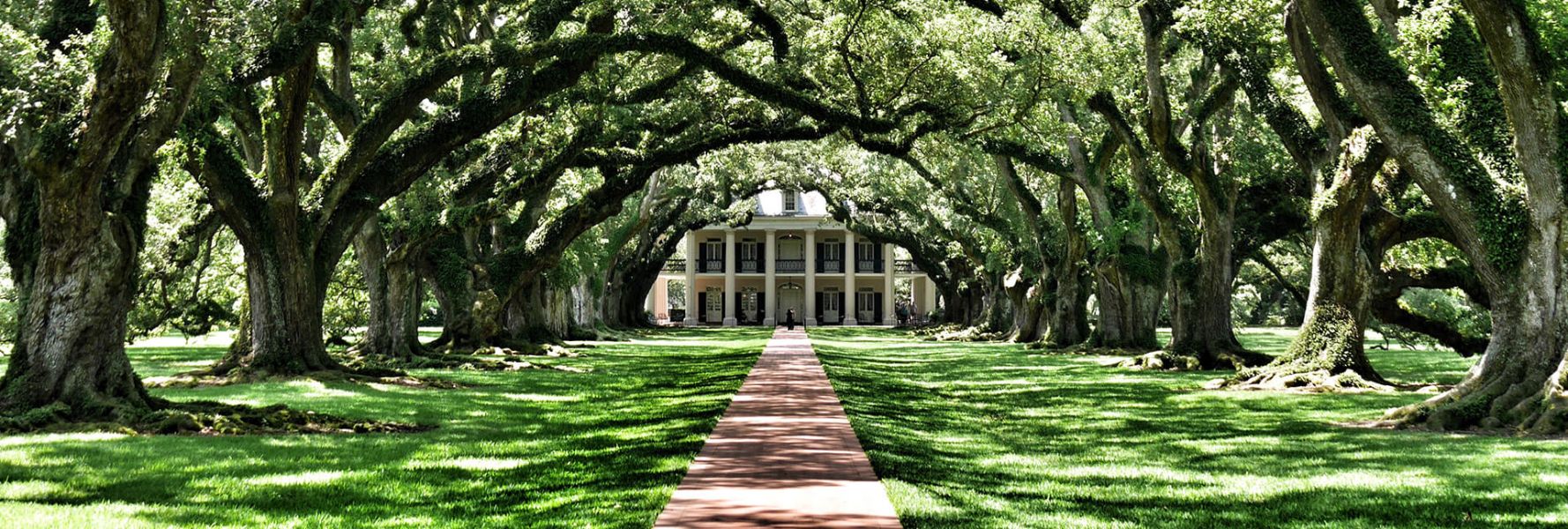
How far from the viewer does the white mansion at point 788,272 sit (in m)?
68.7

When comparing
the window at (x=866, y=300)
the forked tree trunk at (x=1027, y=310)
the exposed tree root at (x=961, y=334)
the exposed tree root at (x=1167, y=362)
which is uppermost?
the window at (x=866, y=300)

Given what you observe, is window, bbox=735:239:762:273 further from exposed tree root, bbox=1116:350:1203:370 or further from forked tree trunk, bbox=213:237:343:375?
forked tree trunk, bbox=213:237:343:375

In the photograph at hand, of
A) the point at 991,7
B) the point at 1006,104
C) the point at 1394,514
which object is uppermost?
the point at 991,7

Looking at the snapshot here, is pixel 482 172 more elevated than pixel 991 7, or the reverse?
pixel 991 7

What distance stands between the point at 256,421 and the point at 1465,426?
11.2 m

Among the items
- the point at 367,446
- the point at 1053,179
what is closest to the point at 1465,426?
the point at 367,446

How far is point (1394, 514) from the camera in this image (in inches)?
261

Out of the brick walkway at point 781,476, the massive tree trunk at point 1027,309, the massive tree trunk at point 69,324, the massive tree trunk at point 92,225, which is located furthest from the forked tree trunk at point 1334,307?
the massive tree trunk at point 1027,309

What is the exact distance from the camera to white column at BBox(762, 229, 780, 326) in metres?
68.0

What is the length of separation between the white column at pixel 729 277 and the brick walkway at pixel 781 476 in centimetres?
5567

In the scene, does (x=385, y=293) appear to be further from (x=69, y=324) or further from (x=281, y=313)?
(x=69, y=324)

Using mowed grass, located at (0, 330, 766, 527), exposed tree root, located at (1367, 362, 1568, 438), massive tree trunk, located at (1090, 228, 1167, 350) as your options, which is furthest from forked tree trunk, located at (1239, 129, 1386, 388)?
massive tree trunk, located at (1090, 228, 1167, 350)

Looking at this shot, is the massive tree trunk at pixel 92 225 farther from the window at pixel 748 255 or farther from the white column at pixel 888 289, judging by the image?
the window at pixel 748 255

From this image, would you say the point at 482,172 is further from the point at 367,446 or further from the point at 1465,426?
the point at 1465,426
